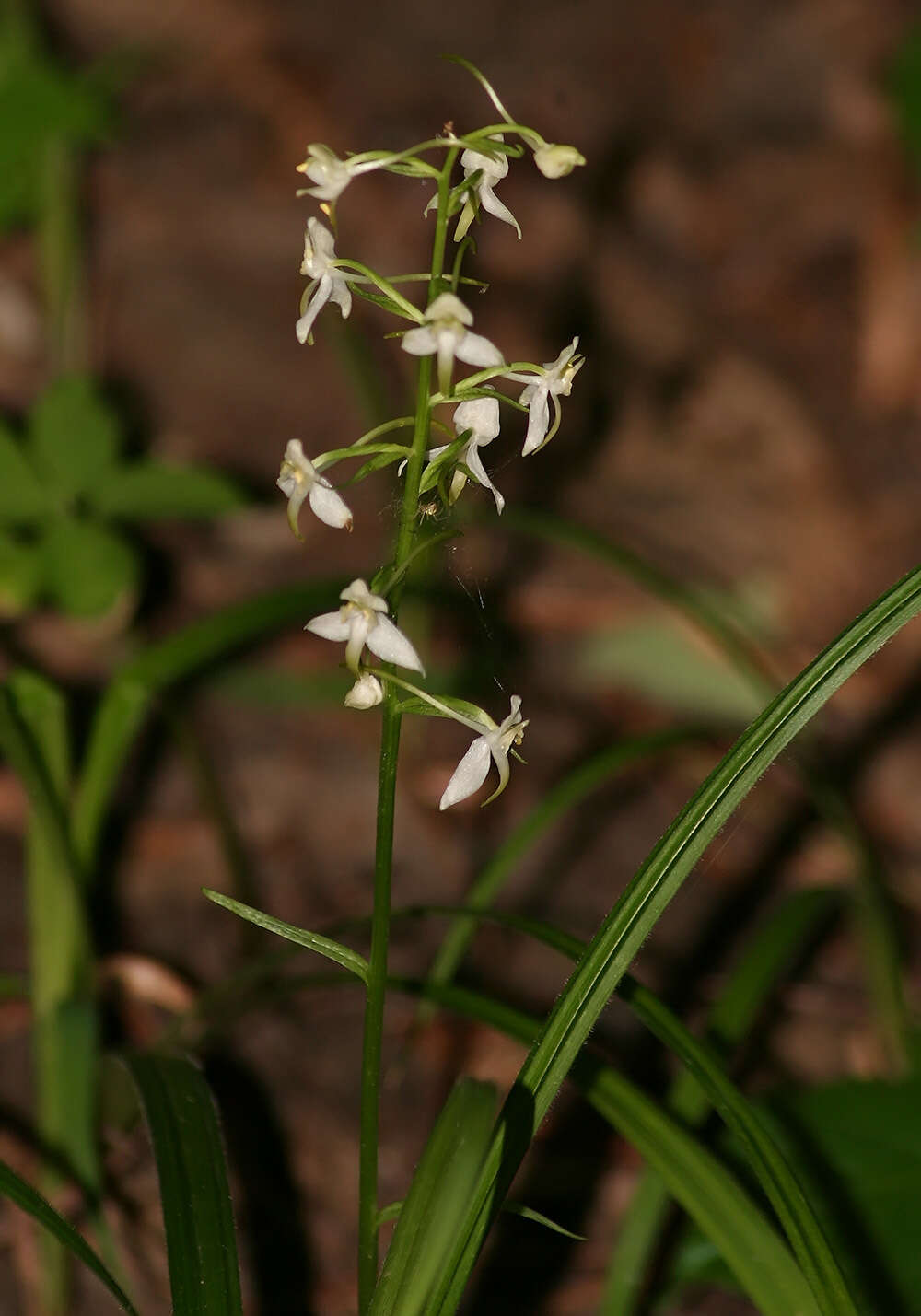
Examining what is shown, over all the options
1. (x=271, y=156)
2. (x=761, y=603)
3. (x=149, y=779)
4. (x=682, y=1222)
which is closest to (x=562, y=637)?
(x=761, y=603)

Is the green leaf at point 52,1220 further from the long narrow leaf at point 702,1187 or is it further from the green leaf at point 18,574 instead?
the green leaf at point 18,574

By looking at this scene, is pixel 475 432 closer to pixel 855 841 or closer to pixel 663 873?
pixel 663 873

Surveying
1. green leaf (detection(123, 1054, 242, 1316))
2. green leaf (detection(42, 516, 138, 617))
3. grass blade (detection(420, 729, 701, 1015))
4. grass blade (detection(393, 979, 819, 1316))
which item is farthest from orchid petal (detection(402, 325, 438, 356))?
green leaf (detection(42, 516, 138, 617))

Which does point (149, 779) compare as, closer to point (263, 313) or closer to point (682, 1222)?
point (682, 1222)

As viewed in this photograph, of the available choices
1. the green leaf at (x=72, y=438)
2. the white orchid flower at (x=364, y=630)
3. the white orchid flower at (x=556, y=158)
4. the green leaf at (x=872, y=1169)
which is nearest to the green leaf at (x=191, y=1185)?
the white orchid flower at (x=364, y=630)

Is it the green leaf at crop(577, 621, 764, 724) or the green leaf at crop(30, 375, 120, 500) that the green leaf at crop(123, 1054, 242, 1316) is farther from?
the green leaf at crop(577, 621, 764, 724)

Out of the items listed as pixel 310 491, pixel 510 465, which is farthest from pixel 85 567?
pixel 510 465
